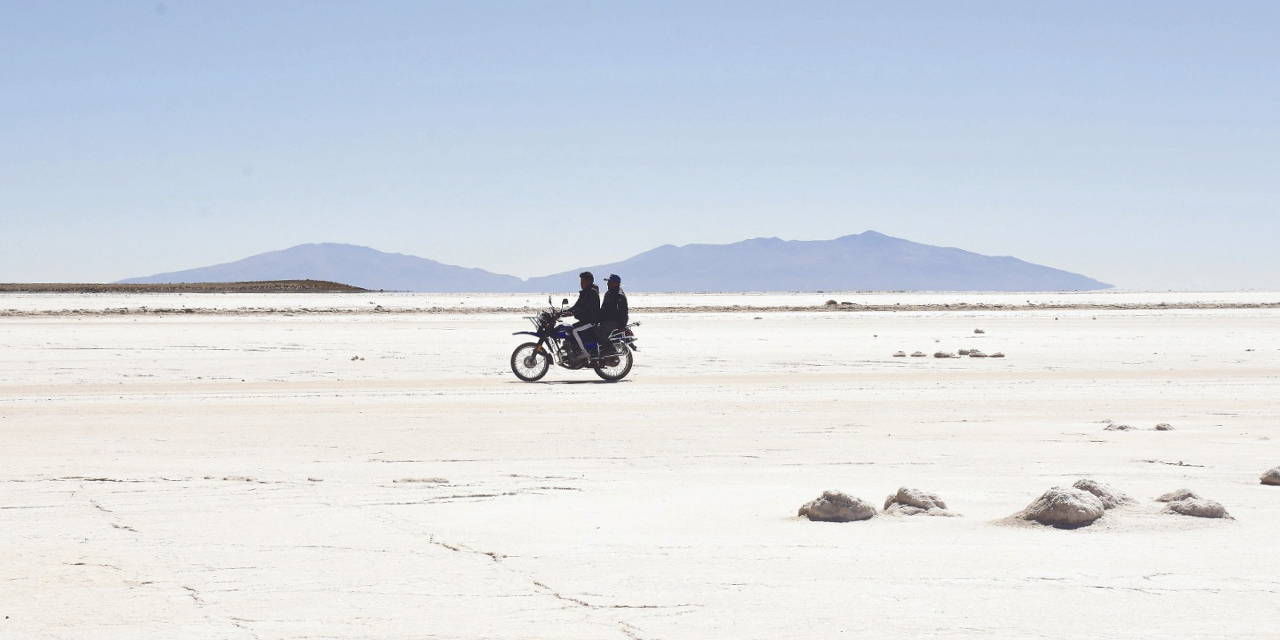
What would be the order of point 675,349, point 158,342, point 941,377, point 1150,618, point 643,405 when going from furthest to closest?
1. point 158,342
2. point 675,349
3. point 941,377
4. point 643,405
5. point 1150,618

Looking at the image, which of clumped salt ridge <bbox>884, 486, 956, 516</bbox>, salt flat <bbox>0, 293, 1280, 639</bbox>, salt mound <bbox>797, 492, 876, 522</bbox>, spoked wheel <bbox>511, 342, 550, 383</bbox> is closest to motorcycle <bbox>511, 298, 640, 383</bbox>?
spoked wheel <bbox>511, 342, 550, 383</bbox>

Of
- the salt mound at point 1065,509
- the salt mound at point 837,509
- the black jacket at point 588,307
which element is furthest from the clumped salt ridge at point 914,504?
the black jacket at point 588,307

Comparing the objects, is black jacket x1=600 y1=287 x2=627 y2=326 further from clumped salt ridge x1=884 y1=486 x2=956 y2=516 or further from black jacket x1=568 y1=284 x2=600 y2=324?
clumped salt ridge x1=884 y1=486 x2=956 y2=516

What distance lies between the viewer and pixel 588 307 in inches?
821

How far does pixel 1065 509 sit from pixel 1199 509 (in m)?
0.87

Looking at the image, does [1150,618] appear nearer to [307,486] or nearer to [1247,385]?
[307,486]

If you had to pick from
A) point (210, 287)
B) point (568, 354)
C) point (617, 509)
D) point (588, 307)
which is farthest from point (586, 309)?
point (210, 287)

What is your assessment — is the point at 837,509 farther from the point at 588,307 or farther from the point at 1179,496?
the point at 588,307

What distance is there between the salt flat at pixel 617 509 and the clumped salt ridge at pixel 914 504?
0.80ft

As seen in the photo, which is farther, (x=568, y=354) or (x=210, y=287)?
(x=210, y=287)

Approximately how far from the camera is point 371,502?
8211 millimetres

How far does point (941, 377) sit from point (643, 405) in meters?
6.77

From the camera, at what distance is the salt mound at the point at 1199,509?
23.9 ft

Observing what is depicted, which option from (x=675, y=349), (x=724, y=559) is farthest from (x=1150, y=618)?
(x=675, y=349)
